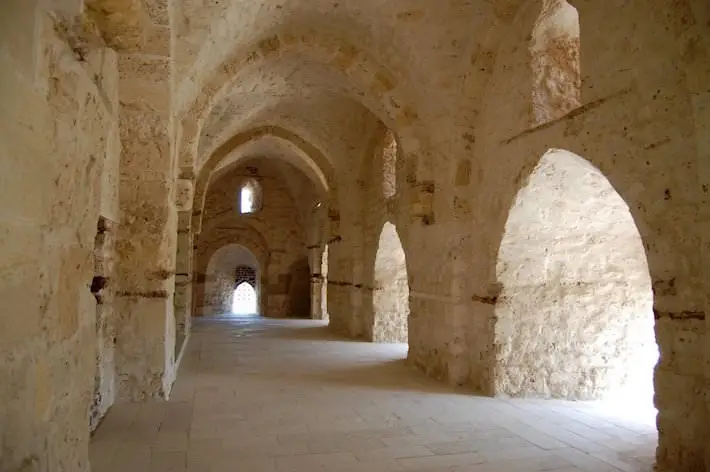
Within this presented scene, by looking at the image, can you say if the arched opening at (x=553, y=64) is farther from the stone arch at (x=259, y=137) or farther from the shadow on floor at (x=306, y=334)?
the stone arch at (x=259, y=137)

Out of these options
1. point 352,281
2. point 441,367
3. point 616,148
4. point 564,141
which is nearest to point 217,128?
point 352,281

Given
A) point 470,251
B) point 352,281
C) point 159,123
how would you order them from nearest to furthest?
point 159,123 → point 470,251 → point 352,281

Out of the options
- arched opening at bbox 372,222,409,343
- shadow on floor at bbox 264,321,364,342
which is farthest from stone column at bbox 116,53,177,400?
shadow on floor at bbox 264,321,364,342

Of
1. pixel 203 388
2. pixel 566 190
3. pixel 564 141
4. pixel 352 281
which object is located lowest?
pixel 203 388

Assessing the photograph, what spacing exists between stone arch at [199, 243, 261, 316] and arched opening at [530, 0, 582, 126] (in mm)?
12736

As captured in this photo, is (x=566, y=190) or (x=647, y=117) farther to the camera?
(x=566, y=190)

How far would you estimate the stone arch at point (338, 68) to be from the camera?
5.88 metres

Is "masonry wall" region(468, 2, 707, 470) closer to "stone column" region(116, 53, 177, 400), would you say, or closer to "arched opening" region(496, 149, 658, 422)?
"arched opening" region(496, 149, 658, 422)

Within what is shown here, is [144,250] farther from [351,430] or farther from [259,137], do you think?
[259,137]

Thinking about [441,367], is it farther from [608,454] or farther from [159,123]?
[159,123]

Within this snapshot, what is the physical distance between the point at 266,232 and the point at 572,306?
37.2 ft

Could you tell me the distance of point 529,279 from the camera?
511 centimetres

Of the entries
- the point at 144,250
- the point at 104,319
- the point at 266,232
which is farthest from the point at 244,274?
A: the point at 104,319

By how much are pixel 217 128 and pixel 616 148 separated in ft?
20.6
